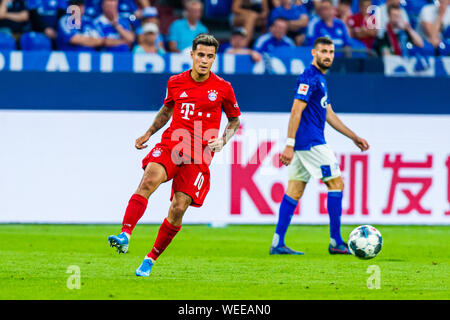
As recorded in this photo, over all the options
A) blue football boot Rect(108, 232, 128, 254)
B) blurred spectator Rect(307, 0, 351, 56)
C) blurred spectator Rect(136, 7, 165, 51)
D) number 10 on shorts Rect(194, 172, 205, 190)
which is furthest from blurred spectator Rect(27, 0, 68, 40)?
blue football boot Rect(108, 232, 128, 254)

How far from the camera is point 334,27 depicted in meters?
12.9

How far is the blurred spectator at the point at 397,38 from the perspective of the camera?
1284 centimetres

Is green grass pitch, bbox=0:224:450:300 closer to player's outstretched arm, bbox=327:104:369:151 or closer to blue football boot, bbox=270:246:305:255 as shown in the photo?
blue football boot, bbox=270:246:305:255

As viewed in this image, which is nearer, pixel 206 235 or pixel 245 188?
pixel 206 235

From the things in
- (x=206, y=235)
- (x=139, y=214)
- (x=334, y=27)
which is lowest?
(x=206, y=235)

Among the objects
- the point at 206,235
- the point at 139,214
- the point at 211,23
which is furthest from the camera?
the point at 211,23

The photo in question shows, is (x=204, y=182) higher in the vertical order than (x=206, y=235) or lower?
higher

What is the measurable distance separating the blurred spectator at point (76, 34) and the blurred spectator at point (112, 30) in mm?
104

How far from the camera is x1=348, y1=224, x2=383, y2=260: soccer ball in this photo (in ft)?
25.9

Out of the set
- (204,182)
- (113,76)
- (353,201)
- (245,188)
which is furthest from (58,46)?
(204,182)

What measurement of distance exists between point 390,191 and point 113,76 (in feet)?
12.4

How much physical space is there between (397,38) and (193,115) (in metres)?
6.81

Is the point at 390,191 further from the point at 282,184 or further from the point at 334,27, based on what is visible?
the point at 334,27

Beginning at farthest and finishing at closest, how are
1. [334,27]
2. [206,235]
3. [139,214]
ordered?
[334,27], [206,235], [139,214]
